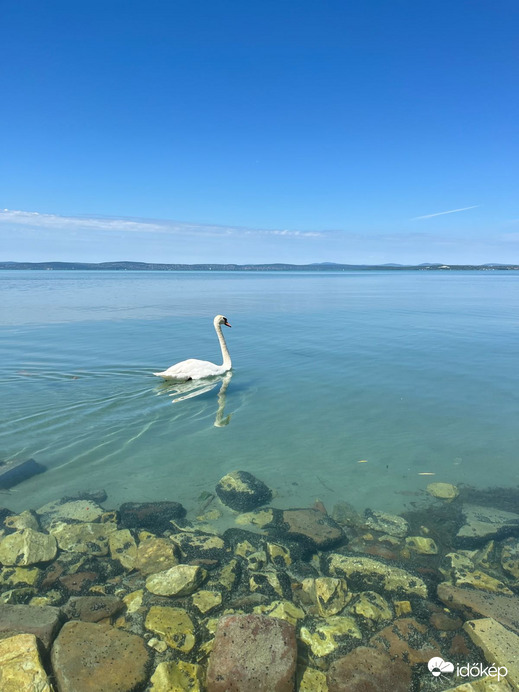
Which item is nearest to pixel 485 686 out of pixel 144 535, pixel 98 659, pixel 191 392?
pixel 98 659

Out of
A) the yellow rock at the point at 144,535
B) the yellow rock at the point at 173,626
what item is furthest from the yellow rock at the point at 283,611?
the yellow rock at the point at 144,535

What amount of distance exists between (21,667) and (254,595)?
257 cm

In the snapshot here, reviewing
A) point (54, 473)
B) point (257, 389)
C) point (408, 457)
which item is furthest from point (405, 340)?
point (54, 473)

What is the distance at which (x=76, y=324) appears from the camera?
26.0 meters

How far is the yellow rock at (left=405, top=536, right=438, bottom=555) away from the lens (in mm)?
6367

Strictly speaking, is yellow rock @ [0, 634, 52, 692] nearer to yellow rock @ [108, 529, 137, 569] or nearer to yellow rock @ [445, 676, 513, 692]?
yellow rock @ [108, 529, 137, 569]

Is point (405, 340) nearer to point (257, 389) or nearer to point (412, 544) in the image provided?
point (257, 389)

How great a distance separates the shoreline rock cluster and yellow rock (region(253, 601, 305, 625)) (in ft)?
0.07

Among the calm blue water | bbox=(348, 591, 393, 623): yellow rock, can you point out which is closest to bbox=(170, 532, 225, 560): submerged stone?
the calm blue water

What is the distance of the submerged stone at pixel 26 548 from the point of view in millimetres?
5828

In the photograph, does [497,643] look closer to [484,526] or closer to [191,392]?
[484,526]

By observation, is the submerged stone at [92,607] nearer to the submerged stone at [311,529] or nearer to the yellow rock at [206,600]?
the yellow rock at [206,600]

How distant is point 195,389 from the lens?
44.0ft

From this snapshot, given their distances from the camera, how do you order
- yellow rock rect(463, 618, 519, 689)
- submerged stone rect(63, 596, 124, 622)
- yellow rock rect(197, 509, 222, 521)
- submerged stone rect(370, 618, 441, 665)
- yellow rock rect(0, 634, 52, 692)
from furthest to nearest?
yellow rock rect(197, 509, 222, 521) < submerged stone rect(63, 596, 124, 622) < submerged stone rect(370, 618, 441, 665) < yellow rock rect(463, 618, 519, 689) < yellow rock rect(0, 634, 52, 692)
